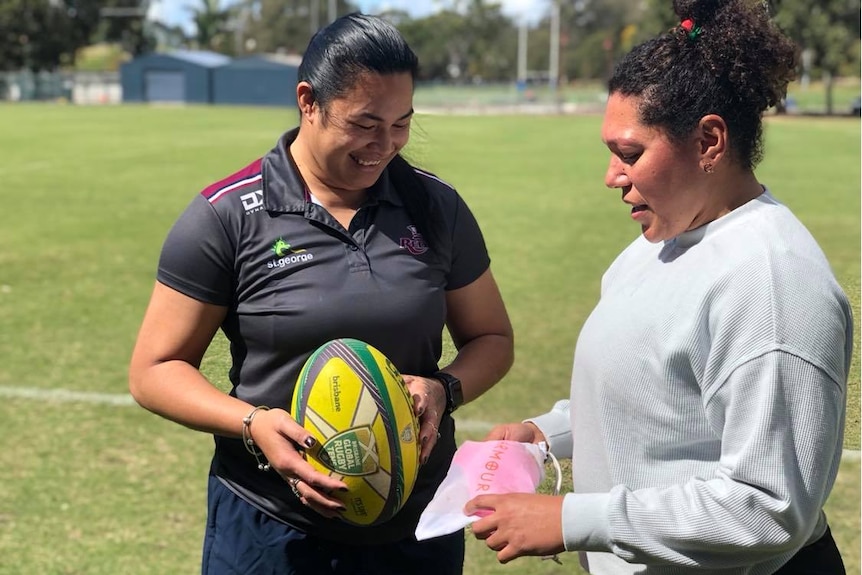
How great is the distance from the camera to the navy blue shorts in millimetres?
2408

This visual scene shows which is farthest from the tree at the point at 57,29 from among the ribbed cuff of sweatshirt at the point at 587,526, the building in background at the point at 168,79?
the ribbed cuff of sweatshirt at the point at 587,526

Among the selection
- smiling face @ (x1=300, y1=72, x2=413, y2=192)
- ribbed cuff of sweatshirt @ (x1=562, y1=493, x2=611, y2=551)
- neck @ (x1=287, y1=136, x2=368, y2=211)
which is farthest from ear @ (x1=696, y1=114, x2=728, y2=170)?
neck @ (x1=287, y1=136, x2=368, y2=211)

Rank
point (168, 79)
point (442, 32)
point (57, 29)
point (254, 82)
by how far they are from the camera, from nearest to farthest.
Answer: point (254, 82)
point (168, 79)
point (57, 29)
point (442, 32)

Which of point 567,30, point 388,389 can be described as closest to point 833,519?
point 388,389

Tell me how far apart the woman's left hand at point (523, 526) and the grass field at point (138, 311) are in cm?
95

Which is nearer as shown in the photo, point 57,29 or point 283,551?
point 283,551

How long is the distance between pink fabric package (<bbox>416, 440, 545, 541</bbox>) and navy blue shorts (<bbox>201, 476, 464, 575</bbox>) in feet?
1.32

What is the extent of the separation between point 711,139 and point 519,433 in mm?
836

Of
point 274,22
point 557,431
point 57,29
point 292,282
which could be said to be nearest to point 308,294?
point 292,282

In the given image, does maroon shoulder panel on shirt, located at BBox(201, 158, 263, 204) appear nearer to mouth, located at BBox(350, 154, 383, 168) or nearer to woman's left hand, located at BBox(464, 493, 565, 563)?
mouth, located at BBox(350, 154, 383, 168)

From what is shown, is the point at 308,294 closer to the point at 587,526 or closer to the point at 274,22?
the point at 587,526

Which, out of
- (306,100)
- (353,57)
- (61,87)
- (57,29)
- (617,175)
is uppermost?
(57,29)

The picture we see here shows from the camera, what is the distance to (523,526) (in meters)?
1.83

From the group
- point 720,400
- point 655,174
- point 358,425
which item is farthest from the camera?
point 358,425
